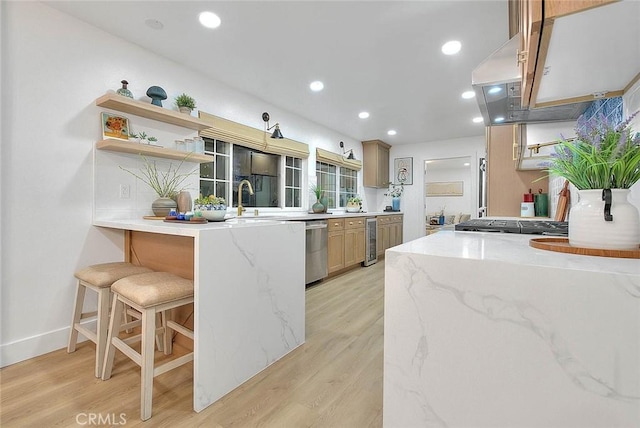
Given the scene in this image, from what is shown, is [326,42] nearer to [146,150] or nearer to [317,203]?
[146,150]

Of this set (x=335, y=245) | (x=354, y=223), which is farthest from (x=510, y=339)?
(x=354, y=223)

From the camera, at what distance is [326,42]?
243 cm

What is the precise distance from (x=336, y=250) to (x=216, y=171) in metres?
1.91

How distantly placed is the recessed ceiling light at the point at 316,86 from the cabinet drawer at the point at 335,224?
1.65m

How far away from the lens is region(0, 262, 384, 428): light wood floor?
4.60 feet

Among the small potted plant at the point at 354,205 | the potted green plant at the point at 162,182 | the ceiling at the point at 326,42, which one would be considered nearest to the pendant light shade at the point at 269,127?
the ceiling at the point at 326,42

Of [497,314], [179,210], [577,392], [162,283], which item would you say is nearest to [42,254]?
[179,210]

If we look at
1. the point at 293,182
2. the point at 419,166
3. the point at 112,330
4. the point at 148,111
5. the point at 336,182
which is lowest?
the point at 112,330

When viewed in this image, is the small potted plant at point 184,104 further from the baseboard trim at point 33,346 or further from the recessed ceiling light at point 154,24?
the baseboard trim at point 33,346

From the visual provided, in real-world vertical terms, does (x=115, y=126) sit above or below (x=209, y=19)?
below

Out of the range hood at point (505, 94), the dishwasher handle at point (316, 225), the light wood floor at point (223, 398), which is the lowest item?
the light wood floor at point (223, 398)

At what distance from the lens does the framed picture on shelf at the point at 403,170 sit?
6305 millimetres

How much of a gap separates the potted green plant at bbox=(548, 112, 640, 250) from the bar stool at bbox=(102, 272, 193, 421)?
1.67 m

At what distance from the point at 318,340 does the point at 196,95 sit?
102 inches
